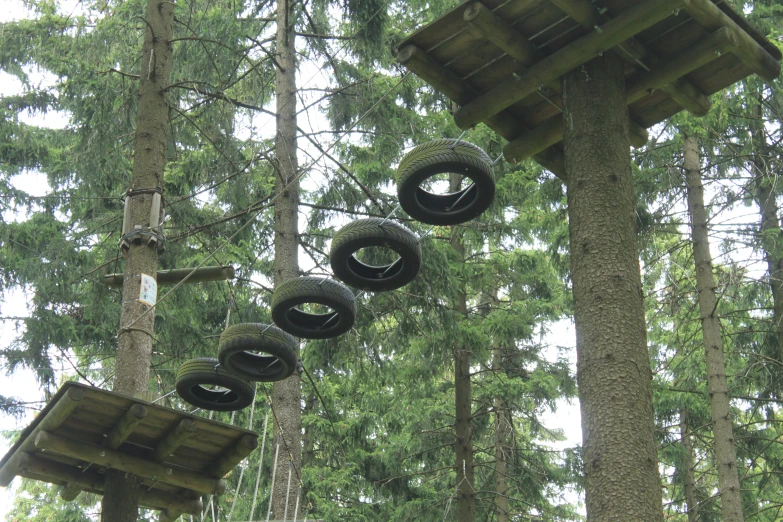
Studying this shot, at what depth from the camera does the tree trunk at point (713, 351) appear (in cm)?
921

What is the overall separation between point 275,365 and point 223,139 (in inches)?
183

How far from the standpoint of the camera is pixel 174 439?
20.1ft

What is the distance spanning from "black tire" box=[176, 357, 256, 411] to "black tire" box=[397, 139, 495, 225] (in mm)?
2098

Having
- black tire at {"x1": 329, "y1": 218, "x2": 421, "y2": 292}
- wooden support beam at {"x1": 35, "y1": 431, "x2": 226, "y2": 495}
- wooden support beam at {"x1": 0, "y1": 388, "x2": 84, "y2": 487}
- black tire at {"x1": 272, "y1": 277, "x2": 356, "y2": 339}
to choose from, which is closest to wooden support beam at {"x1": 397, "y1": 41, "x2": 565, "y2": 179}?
black tire at {"x1": 329, "y1": 218, "x2": 421, "y2": 292}

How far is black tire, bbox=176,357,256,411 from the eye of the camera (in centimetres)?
671

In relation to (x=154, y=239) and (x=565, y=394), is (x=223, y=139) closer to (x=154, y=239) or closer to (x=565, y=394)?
(x=154, y=239)

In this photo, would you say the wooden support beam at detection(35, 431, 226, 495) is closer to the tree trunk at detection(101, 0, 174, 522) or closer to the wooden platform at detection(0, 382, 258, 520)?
the wooden platform at detection(0, 382, 258, 520)

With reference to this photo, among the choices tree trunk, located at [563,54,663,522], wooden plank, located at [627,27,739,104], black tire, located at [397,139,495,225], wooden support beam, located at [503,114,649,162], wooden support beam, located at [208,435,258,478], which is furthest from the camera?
wooden support beam, located at [208,435,258,478]

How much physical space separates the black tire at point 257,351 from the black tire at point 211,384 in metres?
0.13

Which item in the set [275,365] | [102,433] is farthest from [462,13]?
[102,433]

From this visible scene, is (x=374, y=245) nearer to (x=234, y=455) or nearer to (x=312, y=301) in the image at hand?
(x=312, y=301)

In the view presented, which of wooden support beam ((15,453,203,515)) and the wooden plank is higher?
the wooden plank

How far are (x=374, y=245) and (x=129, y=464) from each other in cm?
244

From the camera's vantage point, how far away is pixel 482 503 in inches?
572
